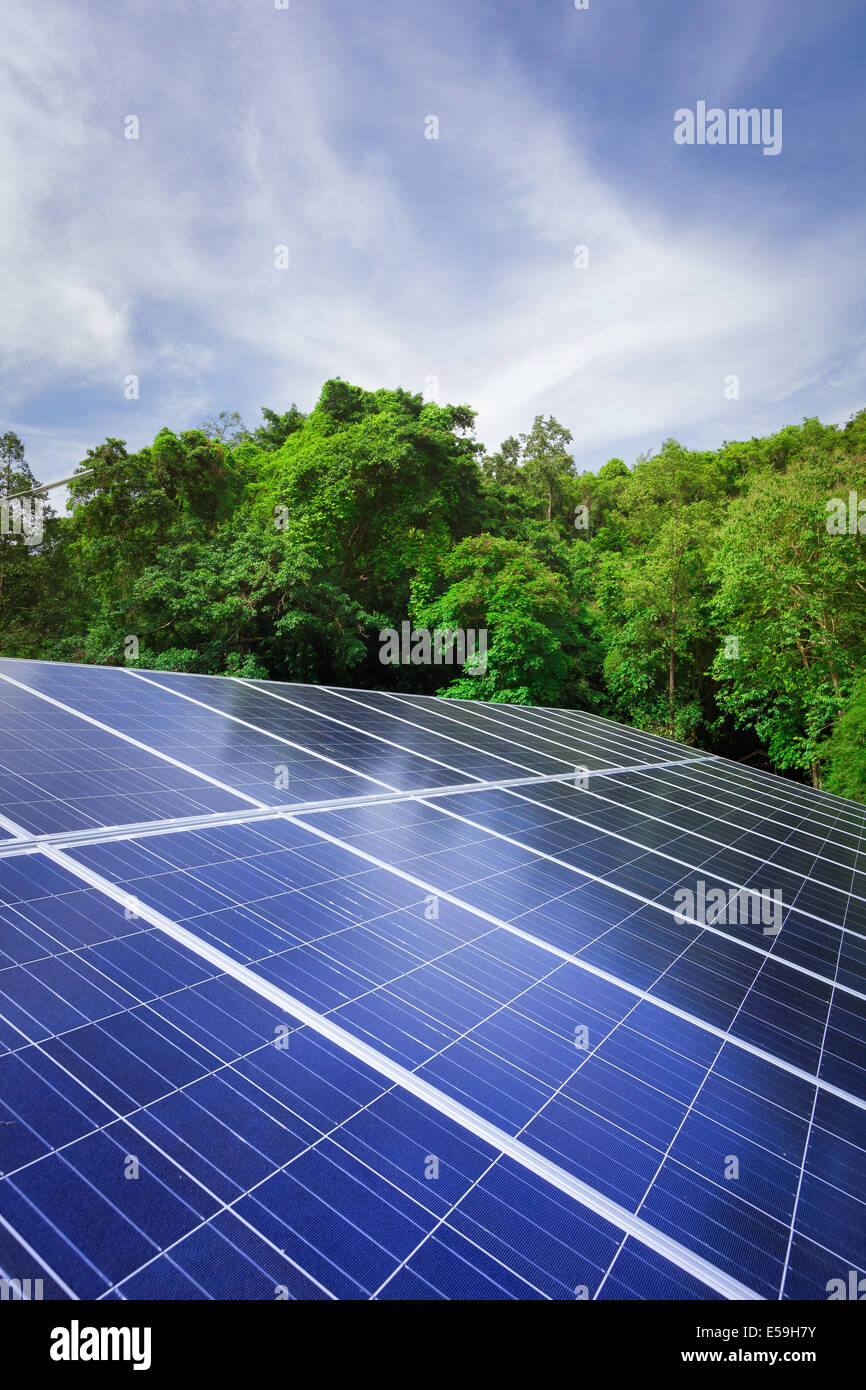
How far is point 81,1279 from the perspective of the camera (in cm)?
195

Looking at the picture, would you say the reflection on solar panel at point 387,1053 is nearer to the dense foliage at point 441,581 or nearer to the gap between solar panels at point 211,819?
the gap between solar panels at point 211,819

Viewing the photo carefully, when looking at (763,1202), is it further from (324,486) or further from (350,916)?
(324,486)

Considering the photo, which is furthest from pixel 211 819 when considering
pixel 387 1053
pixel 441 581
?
pixel 441 581

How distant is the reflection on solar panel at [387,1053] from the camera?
232 cm

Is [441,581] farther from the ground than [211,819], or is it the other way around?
[441,581]

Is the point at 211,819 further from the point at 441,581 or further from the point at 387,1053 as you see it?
the point at 441,581

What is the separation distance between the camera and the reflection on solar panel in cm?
232

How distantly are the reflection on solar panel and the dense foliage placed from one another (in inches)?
895

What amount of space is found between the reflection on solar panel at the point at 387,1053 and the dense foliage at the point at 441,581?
2273 centimetres

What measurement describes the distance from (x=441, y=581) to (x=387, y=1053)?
35.0 meters

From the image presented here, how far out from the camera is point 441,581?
37.3m

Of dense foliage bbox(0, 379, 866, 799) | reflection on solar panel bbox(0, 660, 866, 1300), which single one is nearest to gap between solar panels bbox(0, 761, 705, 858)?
reflection on solar panel bbox(0, 660, 866, 1300)

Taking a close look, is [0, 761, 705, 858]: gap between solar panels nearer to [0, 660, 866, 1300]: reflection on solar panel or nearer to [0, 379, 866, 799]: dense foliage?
[0, 660, 866, 1300]: reflection on solar panel

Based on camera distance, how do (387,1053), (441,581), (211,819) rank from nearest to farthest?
(387,1053) → (211,819) → (441,581)
